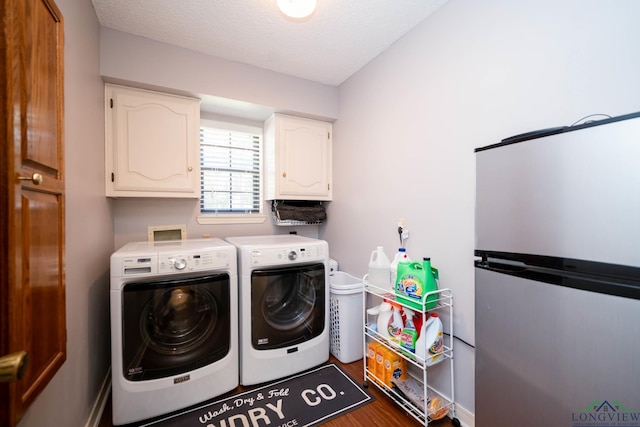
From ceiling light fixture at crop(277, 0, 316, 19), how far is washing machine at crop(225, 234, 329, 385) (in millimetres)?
1427

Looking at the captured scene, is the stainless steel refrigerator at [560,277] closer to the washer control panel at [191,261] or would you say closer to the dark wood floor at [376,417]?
the dark wood floor at [376,417]

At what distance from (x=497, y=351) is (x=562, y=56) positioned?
1.26 meters

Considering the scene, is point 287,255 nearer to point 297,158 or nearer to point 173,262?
point 173,262

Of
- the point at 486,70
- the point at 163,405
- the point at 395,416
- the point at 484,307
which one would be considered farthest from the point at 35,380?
the point at 486,70

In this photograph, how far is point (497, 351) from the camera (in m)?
0.98

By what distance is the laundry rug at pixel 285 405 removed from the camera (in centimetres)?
148

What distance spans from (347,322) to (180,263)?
1.34m

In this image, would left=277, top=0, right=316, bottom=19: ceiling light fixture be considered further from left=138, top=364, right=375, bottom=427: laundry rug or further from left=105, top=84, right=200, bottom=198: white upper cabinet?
left=138, top=364, right=375, bottom=427: laundry rug

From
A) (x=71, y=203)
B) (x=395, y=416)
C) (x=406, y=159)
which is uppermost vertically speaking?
(x=406, y=159)

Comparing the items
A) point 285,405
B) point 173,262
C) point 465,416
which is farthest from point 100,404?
point 465,416

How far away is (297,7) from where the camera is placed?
1.36 meters

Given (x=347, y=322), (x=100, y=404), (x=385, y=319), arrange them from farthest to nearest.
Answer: (x=347, y=322) → (x=385, y=319) → (x=100, y=404)

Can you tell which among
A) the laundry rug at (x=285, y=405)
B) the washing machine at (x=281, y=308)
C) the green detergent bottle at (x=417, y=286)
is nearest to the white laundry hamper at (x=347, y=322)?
the washing machine at (x=281, y=308)

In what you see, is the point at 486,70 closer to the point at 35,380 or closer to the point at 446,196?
the point at 446,196
